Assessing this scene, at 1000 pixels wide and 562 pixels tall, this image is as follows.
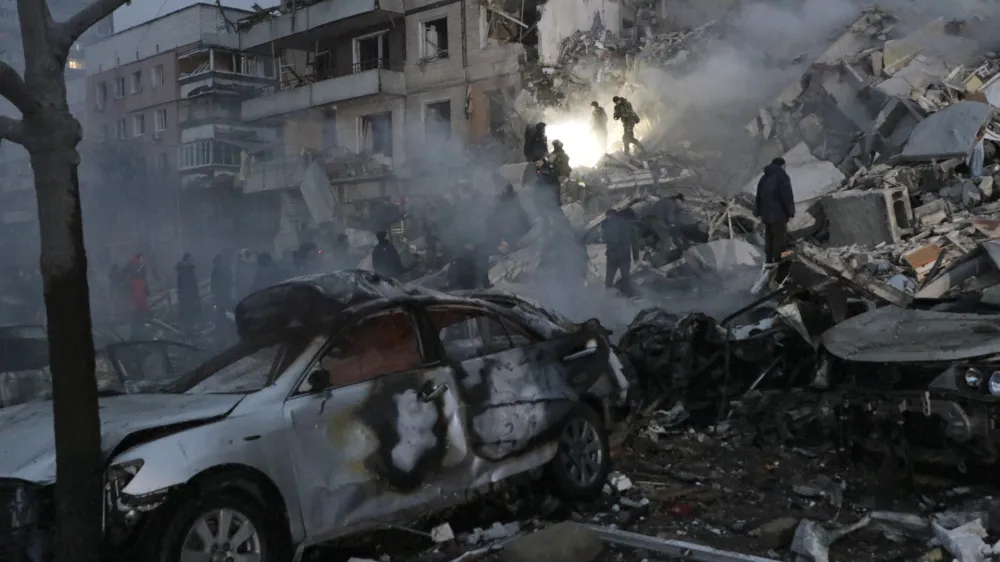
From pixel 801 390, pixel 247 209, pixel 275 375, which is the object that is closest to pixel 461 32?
pixel 247 209

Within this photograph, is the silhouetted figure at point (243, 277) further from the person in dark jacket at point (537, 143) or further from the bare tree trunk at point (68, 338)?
the bare tree trunk at point (68, 338)

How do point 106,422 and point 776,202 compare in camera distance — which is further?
point 776,202

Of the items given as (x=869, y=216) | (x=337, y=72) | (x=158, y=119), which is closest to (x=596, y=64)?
(x=337, y=72)

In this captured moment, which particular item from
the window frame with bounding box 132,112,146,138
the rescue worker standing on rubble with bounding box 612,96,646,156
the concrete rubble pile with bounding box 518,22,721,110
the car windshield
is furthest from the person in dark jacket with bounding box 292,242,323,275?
the window frame with bounding box 132,112,146,138

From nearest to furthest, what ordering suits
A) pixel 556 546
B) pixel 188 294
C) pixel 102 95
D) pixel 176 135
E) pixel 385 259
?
pixel 556 546, pixel 385 259, pixel 188 294, pixel 176 135, pixel 102 95

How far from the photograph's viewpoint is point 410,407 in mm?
4977

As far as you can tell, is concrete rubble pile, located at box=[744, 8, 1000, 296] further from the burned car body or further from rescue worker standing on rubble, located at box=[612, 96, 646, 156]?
the burned car body

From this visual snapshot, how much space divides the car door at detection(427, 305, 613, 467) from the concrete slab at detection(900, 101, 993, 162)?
11361 mm

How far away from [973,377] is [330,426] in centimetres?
369

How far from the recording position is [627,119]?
21391 mm

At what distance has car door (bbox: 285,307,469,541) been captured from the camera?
14.8 ft

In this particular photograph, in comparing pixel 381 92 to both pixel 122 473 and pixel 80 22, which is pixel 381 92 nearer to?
pixel 80 22

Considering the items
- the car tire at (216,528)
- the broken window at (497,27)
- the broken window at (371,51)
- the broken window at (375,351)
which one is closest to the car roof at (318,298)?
the broken window at (375,351)

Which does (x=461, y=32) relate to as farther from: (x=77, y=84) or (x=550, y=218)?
(x=77, y=84)
